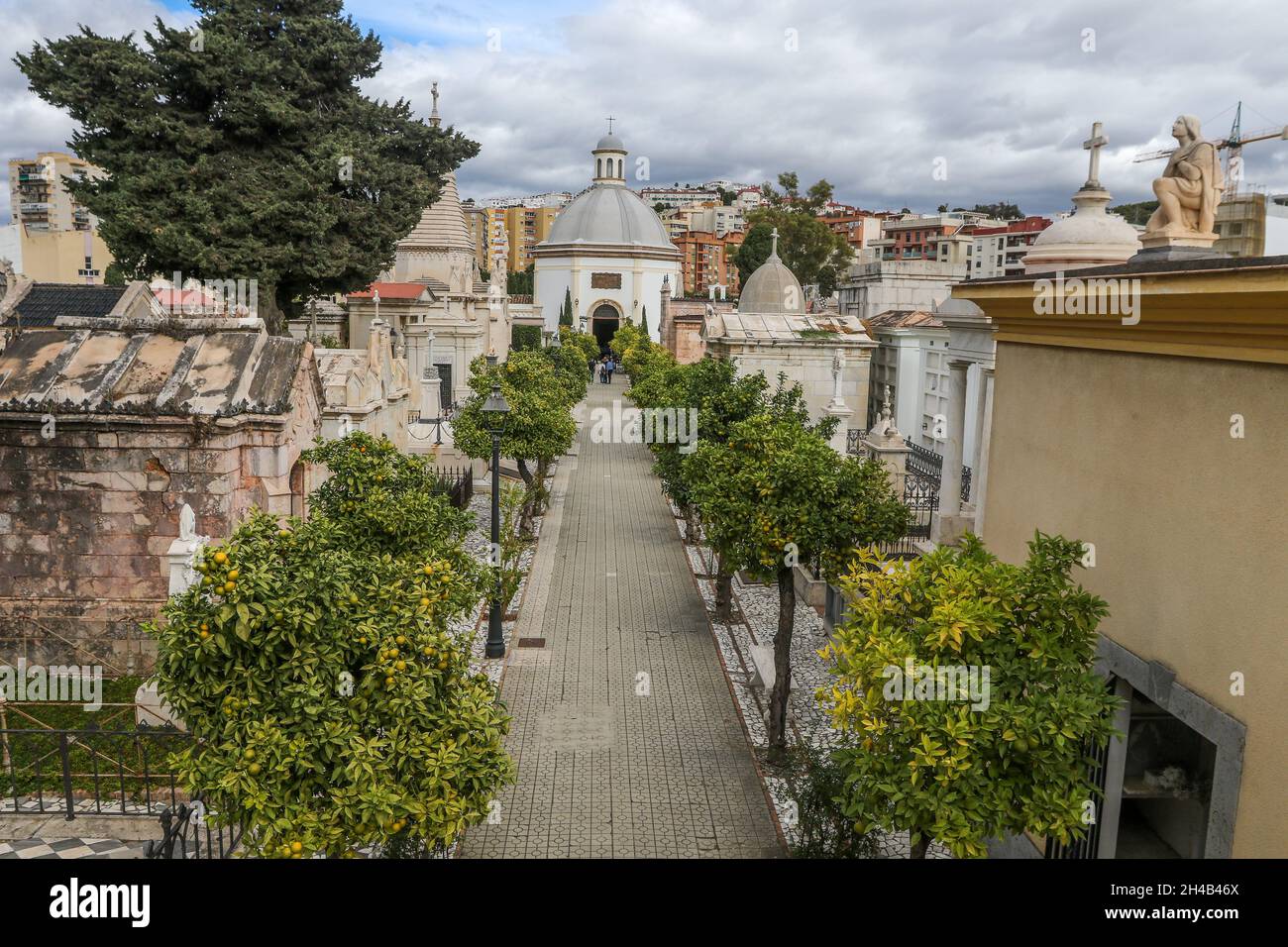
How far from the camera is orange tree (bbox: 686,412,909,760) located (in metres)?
10.2

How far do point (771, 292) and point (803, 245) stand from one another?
25181 millimetres

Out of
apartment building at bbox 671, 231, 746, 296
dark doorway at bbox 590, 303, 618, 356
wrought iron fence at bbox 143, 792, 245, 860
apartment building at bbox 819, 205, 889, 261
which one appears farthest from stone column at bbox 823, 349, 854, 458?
apartment building at bbox 671, 231, 746, 296

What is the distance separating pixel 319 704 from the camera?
5.71m

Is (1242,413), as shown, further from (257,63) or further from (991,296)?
(257,63)

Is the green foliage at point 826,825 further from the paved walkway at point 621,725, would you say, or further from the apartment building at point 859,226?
the apartment building at point 859,226

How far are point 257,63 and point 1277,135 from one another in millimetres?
25080

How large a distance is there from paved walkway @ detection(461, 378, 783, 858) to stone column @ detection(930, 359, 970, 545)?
388 centimetres

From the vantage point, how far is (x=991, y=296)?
7.81 meters

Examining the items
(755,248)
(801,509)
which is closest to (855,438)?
(801,509)

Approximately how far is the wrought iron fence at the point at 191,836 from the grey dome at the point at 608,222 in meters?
68.6

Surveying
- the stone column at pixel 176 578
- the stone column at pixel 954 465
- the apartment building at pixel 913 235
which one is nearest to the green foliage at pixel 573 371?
the stone column at pixel 954 465

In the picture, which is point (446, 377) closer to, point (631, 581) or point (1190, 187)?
point (631, 581)

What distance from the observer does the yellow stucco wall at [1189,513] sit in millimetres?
4855

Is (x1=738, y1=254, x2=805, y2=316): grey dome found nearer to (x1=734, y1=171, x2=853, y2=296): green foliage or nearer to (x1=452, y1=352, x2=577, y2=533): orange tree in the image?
(x1=452, y1=352, x2=577, y2=533): orange tree
